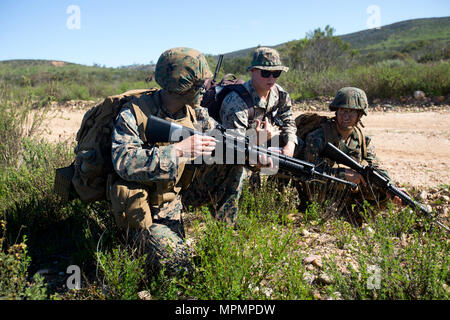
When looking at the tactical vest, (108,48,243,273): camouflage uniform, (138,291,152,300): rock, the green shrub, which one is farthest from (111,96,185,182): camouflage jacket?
the tactical vest

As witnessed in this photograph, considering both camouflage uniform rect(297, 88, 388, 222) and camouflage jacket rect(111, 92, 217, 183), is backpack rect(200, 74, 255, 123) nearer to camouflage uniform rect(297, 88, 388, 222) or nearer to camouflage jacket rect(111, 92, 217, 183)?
camouflage uniform rect(297, 88, 388, 222)

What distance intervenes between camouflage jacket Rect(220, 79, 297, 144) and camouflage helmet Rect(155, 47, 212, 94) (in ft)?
3.61

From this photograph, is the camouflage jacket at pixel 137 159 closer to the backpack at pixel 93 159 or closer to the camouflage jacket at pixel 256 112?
the backpack at pixel 93 159

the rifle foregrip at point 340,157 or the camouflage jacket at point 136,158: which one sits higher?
the camouflage jacket at point 136,158

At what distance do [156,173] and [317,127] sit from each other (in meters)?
2.36

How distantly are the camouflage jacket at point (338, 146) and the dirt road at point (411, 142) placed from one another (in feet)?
3.78

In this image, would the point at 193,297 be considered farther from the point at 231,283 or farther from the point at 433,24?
Answer: the point at 433,24

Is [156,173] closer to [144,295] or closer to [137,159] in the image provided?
[137,159]

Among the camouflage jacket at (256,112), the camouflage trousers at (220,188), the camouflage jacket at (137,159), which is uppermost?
the camouflage jacket at (256,112)

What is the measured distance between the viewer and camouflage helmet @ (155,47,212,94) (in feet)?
8.84

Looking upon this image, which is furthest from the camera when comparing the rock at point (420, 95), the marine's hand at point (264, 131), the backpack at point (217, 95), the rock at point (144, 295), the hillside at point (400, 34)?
the hillside at point (400, 34)

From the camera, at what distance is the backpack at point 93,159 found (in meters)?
2.72

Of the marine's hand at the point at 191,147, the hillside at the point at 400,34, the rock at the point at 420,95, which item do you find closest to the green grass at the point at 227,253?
the marine's hand at the point at 191,147
